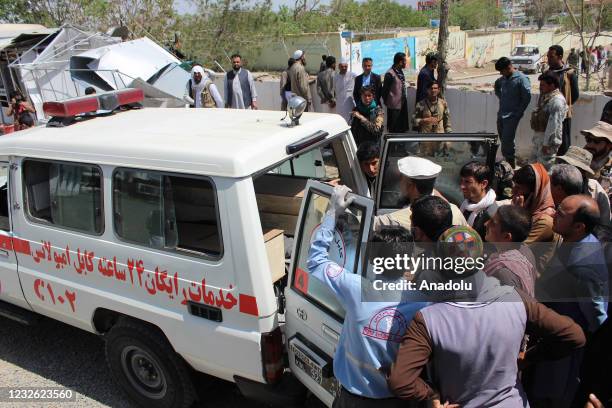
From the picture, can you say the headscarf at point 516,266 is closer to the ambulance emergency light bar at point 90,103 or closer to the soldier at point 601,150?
the soldier at point 601,150

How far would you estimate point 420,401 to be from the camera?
210cm

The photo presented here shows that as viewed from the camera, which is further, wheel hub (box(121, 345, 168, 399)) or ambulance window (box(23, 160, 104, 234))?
wheel hub (box(121, 345, 168, 399))

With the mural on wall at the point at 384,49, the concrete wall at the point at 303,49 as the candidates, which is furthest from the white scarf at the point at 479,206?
the mural on wall at the point at 384,49

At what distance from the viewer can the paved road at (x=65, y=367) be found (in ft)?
12.5

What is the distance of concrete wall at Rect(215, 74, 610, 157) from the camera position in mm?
7426

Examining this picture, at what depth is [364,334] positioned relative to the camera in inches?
87.5

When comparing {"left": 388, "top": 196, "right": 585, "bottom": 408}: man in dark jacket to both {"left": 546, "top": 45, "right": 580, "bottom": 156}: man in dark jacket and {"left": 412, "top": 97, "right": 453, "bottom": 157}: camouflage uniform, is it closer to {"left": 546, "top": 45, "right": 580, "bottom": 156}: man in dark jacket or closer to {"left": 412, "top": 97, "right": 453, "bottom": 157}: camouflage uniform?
{"left": 412, "top": 97, "right": 453, "bottom": 157}: camouflage uniform

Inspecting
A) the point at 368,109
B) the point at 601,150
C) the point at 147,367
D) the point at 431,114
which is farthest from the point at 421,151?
the point at 368,109

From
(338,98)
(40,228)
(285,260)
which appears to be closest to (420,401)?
(285,260)

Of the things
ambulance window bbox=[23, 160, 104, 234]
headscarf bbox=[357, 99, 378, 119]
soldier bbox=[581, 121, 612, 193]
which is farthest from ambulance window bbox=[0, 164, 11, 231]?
headscarf bbox=[357, 99, 378, 119]

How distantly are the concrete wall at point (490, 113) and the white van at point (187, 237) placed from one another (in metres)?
4.47

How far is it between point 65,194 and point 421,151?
98.3 inches

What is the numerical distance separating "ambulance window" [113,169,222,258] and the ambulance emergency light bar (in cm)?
98

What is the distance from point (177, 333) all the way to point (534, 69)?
109 ft
